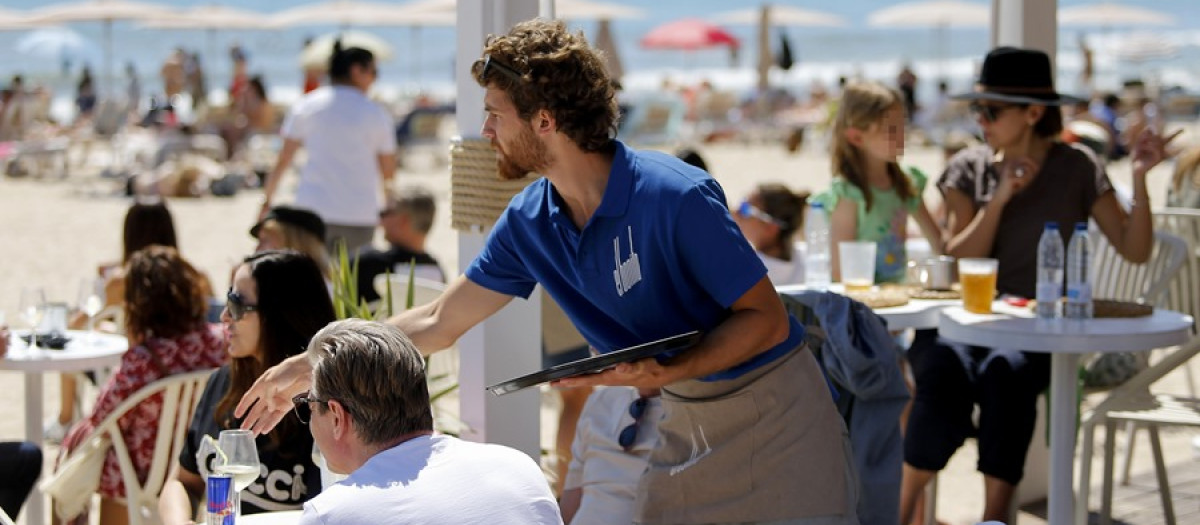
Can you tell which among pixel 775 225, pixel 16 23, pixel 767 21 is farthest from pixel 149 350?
pixel 767 21

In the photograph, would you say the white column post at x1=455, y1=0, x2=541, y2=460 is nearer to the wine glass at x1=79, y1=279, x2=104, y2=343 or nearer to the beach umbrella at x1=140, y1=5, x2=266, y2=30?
the wine glass at x1=79, y1=279, x2=104, y2=343

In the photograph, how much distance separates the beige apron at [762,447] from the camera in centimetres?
254

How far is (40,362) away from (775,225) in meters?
2.63

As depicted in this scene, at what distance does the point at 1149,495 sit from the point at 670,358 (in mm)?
3334

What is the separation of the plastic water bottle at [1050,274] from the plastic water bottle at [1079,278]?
35 mm

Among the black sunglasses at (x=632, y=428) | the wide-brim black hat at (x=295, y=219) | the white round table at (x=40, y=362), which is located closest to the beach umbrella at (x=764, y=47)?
the wide-brim black hat at (x=295, y=219)

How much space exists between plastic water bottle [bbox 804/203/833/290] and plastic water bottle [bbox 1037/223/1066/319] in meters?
0.69

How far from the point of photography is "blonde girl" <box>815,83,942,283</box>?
15.3ft

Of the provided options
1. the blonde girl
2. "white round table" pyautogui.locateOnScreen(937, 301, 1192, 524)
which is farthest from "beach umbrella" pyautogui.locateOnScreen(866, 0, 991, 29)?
"white round table" pyautogui.locateOnScreen(937, 301, 1192, 524)

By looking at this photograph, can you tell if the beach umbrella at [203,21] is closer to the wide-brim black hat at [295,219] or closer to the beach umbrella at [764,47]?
the beach umbrella at [764,47]

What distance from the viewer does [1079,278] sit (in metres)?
4.04

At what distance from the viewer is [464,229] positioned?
12.4 feet

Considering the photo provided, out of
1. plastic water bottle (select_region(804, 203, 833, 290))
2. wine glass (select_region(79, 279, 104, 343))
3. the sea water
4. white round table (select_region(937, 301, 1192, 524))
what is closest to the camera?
white round table (select_region(937, 301, 1192, 524))

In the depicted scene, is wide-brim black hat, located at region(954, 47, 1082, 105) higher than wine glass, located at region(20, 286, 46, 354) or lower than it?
higher
